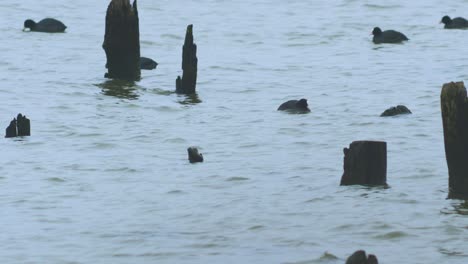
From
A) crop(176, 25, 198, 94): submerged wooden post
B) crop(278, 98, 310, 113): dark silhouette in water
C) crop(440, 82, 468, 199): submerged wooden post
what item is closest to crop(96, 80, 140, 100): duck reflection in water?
crop(176, 25, 198, 94): submerged wooden post

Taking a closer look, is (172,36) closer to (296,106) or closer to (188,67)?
(188,67)

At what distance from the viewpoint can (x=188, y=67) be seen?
27.5m

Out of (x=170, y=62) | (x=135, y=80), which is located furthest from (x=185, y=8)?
(x=135, y=80)

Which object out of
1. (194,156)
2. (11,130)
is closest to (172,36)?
(11,130)

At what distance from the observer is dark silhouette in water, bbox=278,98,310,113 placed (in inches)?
1009

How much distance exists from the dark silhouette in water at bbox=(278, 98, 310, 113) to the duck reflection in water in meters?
3.66

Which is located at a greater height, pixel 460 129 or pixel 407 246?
pixel 460 129

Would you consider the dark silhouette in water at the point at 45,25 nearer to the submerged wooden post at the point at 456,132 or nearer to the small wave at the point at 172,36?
the small wave at the point at 172,36

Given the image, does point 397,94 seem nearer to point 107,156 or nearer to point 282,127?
point 282,127

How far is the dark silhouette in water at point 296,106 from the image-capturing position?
2562 centimetres

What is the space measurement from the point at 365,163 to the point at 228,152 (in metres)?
4.17

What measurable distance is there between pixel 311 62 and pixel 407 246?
19.1 m

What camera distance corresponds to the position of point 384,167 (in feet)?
59.7

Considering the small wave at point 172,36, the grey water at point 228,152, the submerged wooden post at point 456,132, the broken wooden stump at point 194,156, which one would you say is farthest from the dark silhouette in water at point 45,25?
the submerged wooden post at point 456,132
